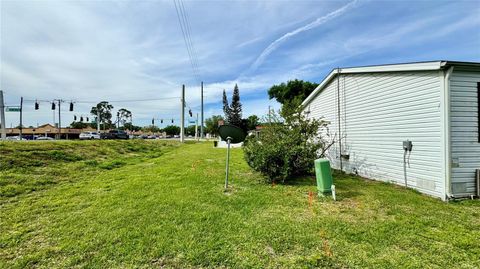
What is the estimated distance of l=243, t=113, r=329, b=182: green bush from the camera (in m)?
6.75

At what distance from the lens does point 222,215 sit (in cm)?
416

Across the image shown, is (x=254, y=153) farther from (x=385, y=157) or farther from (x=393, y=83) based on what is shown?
(x=393, y=83)

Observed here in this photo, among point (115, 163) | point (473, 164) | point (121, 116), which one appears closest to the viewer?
point (473, 164)

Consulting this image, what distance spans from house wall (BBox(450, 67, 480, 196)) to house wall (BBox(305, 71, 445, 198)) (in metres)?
0.31

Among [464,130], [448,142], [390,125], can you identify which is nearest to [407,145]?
[390,125]

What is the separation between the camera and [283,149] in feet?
22.3

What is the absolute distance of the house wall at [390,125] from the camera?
17.8ft

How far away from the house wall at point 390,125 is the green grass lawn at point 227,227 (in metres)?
0.71

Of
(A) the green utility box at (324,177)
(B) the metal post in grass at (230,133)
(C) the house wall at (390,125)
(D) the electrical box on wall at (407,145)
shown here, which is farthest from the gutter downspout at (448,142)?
A: (B) the metal post in grass at (230,133)

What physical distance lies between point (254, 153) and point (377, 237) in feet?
14.1

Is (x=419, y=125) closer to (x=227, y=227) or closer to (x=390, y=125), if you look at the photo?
(x=390, y=125)

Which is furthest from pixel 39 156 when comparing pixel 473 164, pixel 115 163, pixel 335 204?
pixel 473 164

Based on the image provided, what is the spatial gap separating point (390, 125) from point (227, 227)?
5748 mm

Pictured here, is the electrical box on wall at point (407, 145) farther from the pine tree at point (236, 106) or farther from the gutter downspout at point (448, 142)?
the pine tree at point (236, 106)
